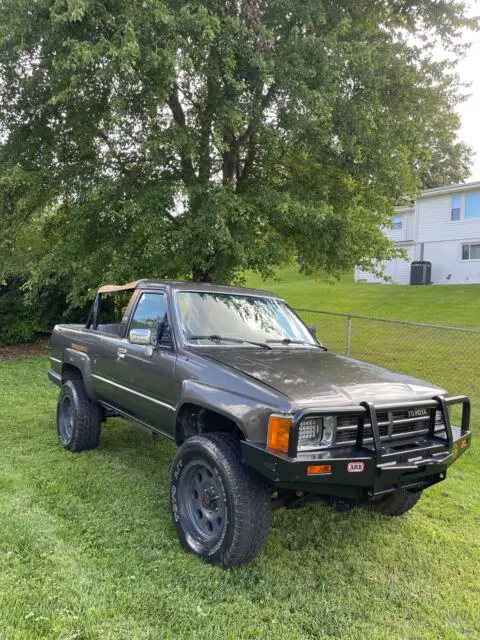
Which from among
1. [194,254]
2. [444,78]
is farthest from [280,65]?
[444,78]

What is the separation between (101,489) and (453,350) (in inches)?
393

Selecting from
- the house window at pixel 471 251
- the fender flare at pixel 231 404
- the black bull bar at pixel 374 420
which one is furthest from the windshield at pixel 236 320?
the house window at pixel 471 251

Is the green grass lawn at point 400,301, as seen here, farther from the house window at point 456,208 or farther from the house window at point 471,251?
the house window at point 456,208

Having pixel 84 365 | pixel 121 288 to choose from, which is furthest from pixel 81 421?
pixel 121 288

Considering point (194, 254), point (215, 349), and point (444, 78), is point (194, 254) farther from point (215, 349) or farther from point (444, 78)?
point (444, 78)

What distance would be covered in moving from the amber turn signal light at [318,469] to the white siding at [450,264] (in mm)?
24796

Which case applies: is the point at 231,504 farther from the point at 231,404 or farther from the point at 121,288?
the point at 121,288

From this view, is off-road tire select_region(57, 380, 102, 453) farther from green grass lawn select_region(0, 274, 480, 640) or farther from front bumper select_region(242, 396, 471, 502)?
front bumper select_region(242, 396, 471, 502)

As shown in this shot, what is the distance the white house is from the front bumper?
24232 mm

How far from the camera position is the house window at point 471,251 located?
25031 millimetres

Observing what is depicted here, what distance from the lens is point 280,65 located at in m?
8.40

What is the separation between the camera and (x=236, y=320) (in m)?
4.51

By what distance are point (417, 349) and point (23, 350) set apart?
980 centimetres

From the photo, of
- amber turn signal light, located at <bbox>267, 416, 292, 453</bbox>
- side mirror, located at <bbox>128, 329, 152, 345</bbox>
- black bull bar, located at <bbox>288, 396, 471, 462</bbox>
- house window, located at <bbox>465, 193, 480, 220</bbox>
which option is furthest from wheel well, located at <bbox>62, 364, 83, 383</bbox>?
house window, located at <bbox>465, 193, 480, 220</bbox>
